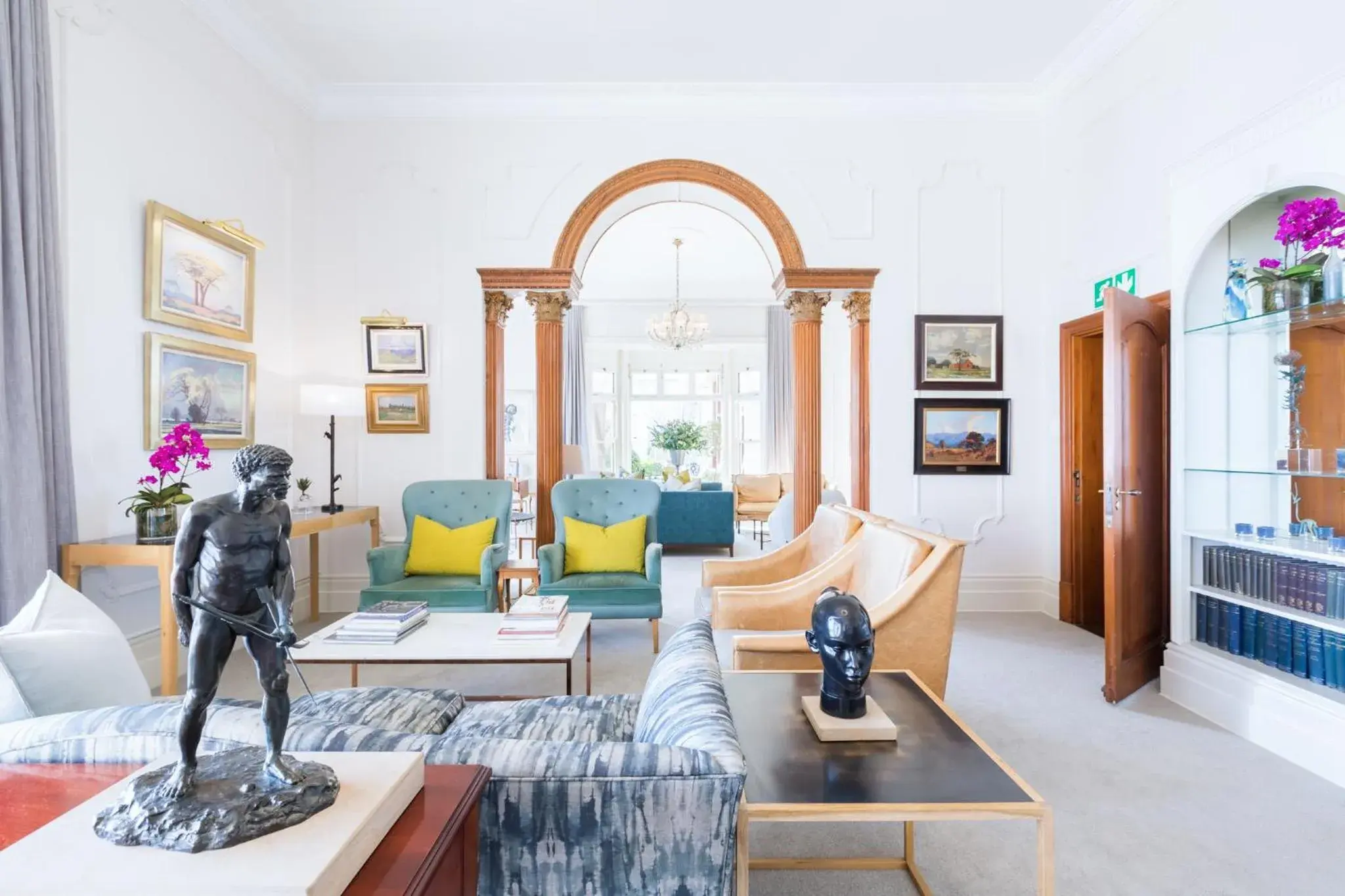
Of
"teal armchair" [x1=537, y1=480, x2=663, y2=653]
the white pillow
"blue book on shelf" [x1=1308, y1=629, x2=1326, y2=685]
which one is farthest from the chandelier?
the white pillow

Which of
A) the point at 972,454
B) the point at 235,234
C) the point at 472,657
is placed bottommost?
the point at 472,657

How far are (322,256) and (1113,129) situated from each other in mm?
5444

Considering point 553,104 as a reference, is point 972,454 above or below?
below

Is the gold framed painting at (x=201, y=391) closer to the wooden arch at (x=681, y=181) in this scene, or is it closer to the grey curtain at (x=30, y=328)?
the grey curtain at (x=30, y=328)

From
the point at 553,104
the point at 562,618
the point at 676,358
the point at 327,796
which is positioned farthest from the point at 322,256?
the point at 676,358

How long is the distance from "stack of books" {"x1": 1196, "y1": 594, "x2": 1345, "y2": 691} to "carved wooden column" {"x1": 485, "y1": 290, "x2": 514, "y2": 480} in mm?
4292

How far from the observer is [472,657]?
2.64 metres

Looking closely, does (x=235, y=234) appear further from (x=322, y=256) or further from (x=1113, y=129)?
(x=1113, y=129)

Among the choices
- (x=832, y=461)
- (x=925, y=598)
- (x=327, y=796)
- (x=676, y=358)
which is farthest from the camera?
(x=676, y=358)

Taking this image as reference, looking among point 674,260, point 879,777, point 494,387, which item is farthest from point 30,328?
point 674,260

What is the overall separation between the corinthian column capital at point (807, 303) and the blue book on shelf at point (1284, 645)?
3.19m

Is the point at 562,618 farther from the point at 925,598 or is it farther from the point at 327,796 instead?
the point at 327,796

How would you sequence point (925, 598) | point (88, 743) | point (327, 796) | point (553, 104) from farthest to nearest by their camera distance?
point (553, 104)
point (925, 598)
point (88, 743)
point (327, 796)

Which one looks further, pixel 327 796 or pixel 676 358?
pixel 676 358
